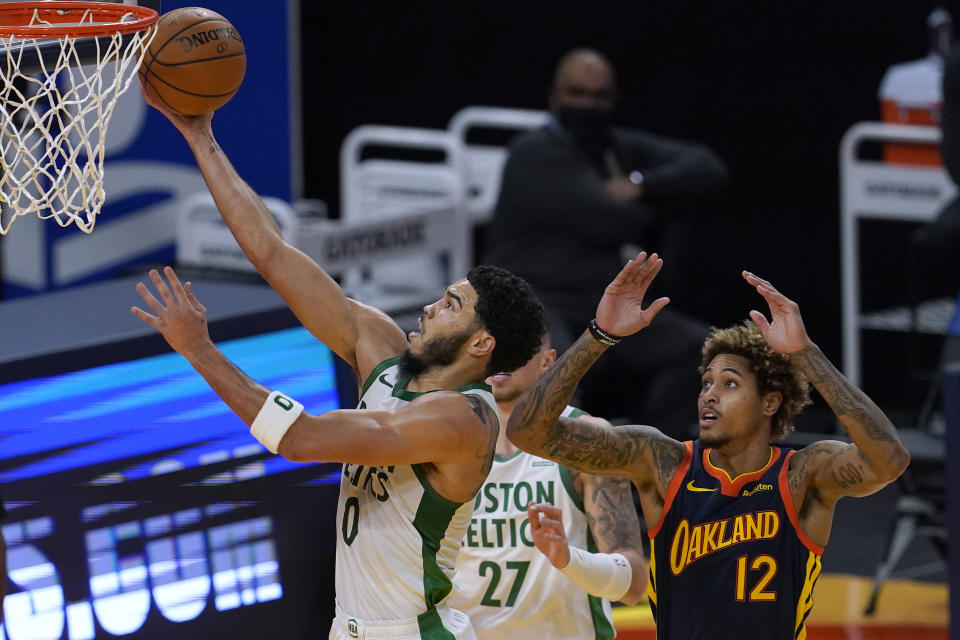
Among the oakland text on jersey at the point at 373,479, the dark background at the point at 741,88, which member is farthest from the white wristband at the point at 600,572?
the dark background at the point at 741,88

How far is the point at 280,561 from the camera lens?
6.07 metres

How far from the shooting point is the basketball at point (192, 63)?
16.9 ft

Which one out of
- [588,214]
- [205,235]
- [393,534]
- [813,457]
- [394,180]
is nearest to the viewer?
[393,534]

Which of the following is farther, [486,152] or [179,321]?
[486,152]

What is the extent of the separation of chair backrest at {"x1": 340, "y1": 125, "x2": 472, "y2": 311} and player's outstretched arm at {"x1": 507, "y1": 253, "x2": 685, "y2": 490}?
15.8 feet

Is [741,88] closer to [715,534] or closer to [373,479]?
[715,534]

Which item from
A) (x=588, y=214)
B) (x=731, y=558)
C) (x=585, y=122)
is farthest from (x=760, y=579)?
(x=585, y=122)

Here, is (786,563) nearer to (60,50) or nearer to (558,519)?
(558,519)

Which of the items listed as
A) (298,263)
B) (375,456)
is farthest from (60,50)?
(375,456)

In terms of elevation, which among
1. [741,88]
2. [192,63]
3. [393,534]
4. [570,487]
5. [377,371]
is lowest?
[570,487]

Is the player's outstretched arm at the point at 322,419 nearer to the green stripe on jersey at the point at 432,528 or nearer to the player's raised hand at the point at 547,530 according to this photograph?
the green stripe on jersey at the point at 432,528

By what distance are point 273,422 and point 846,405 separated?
156 centimetres

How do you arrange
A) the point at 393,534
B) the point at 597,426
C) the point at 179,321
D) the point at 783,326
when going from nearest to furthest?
1. the point at 179,321
2. the point at 783,326
3. the point at 393,534
4. the point at 597,426

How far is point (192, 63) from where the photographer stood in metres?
5.14
